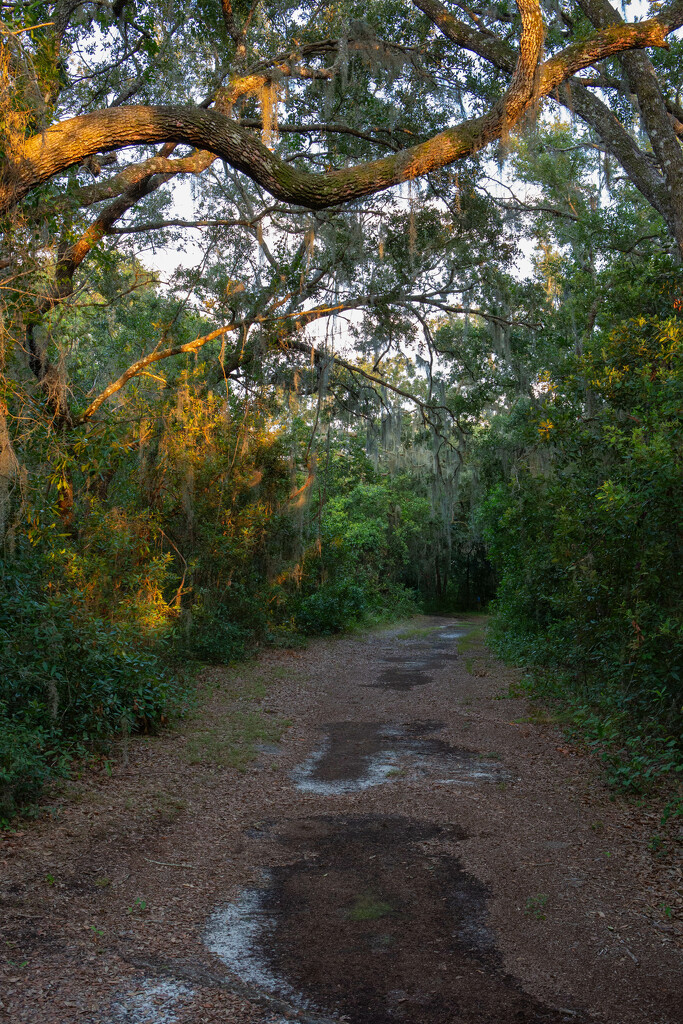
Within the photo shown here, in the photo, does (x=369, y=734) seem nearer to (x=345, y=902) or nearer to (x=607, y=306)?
(x=345, y=902)

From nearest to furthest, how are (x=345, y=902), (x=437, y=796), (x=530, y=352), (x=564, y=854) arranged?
(x=345, y=902)
(x=564, y=854)
(x=437, y=796)
(x=530, y=352)

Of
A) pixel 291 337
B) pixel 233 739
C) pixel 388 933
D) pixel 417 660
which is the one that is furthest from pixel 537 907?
pixel 417 660

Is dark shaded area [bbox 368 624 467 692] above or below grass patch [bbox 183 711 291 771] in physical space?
below

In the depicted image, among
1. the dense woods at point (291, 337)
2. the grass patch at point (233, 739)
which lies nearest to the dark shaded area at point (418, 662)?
the dense woods at point (291, 337)

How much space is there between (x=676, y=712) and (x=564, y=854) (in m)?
1.58

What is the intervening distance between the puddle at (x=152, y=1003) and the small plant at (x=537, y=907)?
181cm

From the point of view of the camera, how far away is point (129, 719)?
275 inches

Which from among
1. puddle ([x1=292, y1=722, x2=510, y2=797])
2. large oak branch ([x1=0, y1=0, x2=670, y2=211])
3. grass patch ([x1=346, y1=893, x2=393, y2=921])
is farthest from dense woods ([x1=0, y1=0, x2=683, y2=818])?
grass patch ([x1=346, y1=893, x2=393, y2=921])

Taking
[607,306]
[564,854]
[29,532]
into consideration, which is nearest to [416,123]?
[607,306]

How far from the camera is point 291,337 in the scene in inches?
487

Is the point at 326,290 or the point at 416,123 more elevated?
the point at 416,123

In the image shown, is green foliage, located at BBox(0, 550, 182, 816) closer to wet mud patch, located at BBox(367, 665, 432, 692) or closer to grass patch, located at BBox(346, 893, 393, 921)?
grass patch, located at BBox(346, 893, 393, 921)

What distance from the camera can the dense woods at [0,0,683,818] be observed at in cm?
549

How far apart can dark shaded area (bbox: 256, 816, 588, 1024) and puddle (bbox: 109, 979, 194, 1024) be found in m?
0.47
